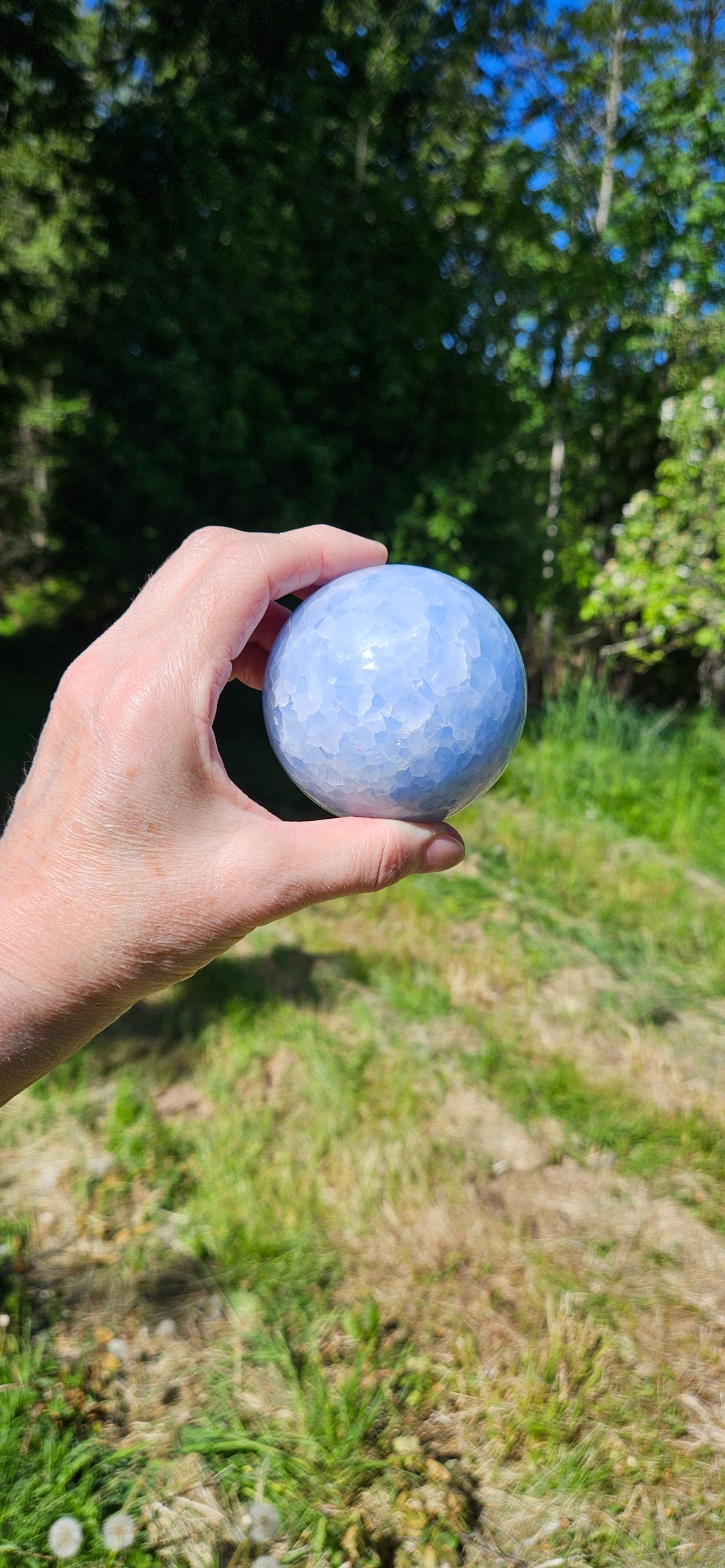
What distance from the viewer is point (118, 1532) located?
5.59ft

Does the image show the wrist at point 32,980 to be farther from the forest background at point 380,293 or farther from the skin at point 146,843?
the forest background at point 380,293

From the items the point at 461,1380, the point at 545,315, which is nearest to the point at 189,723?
the point at 461,1380

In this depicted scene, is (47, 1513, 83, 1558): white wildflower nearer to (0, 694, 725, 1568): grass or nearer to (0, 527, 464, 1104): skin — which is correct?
(0, 694, 725, 1568): grass

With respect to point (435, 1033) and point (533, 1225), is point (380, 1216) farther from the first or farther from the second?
point (435, 1033)

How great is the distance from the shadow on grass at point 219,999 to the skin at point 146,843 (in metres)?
1.70

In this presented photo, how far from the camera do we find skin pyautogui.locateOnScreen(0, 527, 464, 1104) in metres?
1.39

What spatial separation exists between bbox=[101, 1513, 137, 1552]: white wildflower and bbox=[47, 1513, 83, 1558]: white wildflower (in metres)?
0.05

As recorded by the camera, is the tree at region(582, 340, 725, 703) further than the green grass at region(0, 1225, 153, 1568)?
Yes

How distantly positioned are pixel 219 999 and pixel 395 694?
215cm

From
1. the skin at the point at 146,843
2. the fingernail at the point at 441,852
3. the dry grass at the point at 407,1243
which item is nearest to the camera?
the skin at the point at 146,843

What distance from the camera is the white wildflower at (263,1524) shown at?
174cm

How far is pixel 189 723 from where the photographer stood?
1375 millimetres

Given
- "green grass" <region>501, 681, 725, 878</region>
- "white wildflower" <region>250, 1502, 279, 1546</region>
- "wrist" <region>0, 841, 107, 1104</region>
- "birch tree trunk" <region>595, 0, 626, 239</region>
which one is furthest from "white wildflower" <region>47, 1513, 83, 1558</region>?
"birch tree trunk" <region>595, 0, 626, 239</region>

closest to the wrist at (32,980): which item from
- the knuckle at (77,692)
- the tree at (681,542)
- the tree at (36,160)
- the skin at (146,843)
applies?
the skin at (146,843)
